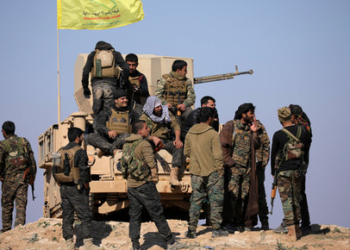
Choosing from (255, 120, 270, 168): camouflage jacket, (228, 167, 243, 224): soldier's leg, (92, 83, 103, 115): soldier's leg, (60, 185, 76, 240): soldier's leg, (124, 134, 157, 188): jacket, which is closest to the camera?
(124, 134, 157, 188): jacket

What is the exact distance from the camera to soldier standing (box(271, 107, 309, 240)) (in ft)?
34.7

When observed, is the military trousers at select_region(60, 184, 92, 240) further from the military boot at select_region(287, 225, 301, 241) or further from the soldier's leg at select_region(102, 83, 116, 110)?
the soldier's leg at select_region(102, 83, 116, 110)

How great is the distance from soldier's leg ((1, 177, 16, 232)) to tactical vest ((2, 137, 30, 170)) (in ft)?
0.97

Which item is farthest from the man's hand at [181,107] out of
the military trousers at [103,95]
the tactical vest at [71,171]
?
the tactical vest at [71,171]

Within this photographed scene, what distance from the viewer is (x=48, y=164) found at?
552 inches

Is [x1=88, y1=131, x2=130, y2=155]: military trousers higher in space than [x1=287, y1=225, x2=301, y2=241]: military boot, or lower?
Result: higher

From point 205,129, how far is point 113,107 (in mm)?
2681

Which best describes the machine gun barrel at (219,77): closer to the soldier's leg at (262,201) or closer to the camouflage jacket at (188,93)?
the camouflage jacket at (188,93)

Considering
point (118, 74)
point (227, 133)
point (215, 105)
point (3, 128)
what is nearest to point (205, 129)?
point (227, 133)

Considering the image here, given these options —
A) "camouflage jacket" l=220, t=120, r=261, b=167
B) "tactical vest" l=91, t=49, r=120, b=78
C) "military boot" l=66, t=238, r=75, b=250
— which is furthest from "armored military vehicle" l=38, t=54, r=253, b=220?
"military boot" l=66, t=238, r=75, b=250

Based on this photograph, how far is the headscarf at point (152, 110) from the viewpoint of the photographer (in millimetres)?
12414

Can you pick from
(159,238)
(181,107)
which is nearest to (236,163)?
(159,238)

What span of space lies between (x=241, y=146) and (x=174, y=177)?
149cm

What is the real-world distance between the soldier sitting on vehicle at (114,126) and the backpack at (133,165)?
246 centimetres
